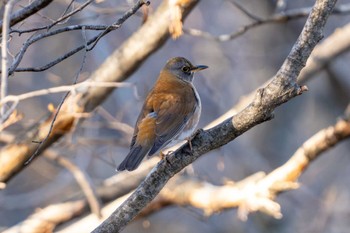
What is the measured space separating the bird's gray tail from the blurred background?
12.3 feet

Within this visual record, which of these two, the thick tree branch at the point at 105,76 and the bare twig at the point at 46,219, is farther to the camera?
the bare twig at the point at 46,219

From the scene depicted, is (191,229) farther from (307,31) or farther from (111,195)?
(307,31)

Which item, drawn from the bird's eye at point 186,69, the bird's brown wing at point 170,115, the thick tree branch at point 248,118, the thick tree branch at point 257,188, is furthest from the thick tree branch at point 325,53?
the thick tree branch at point 248,118

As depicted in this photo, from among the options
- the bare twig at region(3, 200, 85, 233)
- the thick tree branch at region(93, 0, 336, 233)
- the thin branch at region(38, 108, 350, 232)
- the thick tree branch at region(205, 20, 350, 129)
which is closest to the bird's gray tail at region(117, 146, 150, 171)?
the thick tree branch at region(93, 0, 336, 233)

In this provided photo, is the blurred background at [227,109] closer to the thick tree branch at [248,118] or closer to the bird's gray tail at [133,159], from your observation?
the bird's gray tail at [133,159]

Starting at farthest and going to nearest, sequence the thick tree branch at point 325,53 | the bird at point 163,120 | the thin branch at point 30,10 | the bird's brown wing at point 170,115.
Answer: the thick tree branch at point 325,53 → the bird's brown wing at point 170,115 → the bird at point 163,120 → the thin branch at point 30,10

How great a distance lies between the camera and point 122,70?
243 inches

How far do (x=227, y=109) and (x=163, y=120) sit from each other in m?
5.02

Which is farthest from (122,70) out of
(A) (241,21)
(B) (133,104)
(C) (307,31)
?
(A) (241,21)

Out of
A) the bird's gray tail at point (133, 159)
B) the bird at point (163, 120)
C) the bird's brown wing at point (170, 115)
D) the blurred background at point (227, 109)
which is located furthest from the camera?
Answer: the blurred background at point (227, 109)

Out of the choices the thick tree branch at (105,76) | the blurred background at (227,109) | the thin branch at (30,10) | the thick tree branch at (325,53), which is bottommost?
the thin branch at (30,10)

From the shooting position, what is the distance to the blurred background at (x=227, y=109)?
958 cm

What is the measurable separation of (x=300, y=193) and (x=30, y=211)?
4.12 meters

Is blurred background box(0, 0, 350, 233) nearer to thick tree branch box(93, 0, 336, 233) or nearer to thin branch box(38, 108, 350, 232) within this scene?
thin branch box(38, 108, 350, 232)
